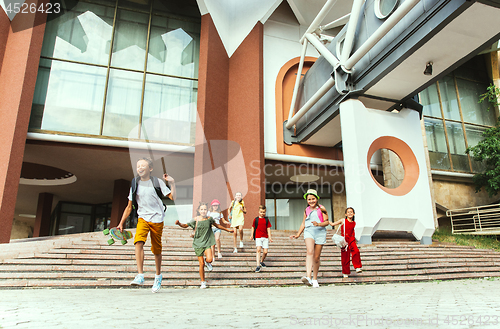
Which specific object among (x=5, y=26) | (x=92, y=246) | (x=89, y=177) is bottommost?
(x=92, y=246)

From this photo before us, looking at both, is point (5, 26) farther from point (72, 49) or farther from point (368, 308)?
point (368, 308)

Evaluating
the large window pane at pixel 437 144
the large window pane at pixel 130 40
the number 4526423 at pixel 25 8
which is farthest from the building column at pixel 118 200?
the large window pane at pixel 437 144

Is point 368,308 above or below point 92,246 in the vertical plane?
below

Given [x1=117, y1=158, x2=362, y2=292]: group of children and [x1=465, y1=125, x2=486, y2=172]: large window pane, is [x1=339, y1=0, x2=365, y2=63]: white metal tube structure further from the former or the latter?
Result: [x1=465, y1=125, x2=486, y2=172]: large window pane

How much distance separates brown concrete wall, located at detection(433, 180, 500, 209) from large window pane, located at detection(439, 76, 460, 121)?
13.8 feet

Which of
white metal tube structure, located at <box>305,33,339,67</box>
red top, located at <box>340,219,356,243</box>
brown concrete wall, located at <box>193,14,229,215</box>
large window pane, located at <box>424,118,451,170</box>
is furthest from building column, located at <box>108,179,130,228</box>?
large window pane, located at <box>424,118,451,170</box>

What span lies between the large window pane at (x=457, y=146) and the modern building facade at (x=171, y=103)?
0.12m

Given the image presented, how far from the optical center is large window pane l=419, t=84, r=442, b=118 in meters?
19.0

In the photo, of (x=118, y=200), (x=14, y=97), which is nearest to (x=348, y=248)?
(x=14, y=97)

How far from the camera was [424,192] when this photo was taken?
1072cm

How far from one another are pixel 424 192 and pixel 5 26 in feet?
51.5

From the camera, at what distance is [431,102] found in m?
19.2

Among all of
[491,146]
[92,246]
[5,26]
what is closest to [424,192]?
[491,146]

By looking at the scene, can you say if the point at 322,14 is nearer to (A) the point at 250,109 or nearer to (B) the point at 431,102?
(A) the point at 250,109
